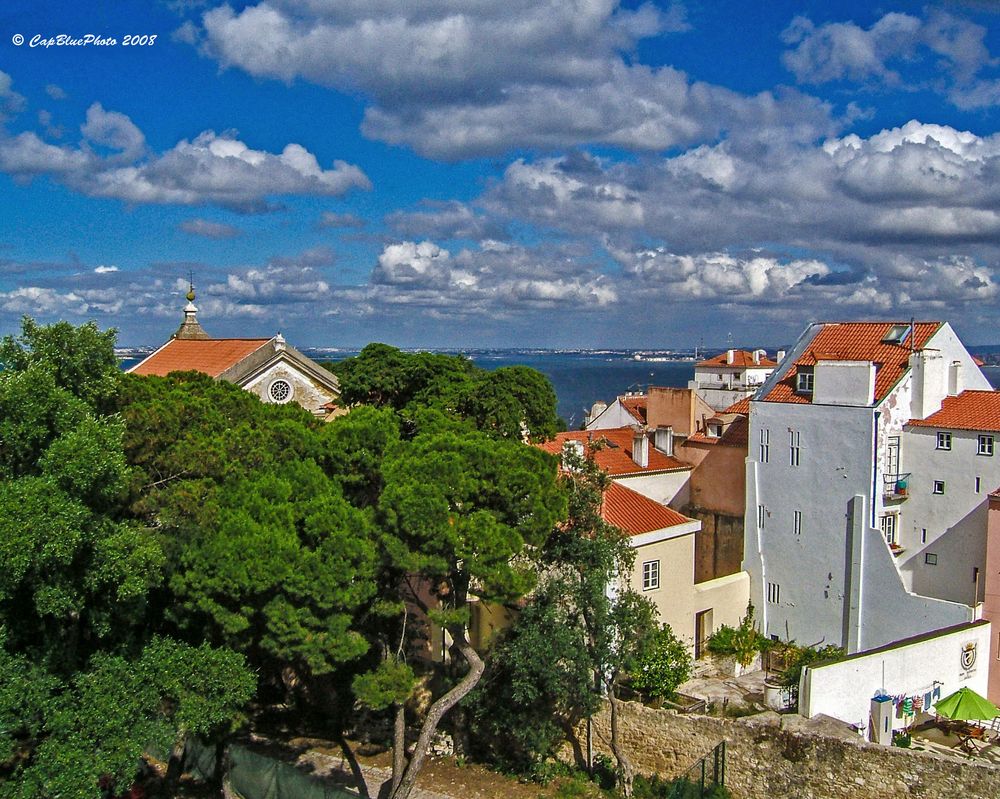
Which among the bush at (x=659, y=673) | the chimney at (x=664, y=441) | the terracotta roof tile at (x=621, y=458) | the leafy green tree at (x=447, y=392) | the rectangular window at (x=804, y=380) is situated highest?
the rectangular window at (x=804, y=380)

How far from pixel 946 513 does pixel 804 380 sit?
597cm

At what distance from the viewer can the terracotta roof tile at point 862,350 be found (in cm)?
2792

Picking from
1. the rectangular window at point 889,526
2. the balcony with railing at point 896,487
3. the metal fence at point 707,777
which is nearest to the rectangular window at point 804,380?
the balcony with railing at point 896,487

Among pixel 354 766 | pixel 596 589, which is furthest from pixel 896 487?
pixel 354 766

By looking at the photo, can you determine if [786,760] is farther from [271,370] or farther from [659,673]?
[271,370]

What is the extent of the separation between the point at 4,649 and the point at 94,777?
2845 mm

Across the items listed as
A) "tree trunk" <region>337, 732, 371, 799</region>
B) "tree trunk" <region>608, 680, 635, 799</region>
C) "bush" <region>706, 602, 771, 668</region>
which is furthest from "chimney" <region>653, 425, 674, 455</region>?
"tree trunk" <region>337, 732, 371, 799</region>

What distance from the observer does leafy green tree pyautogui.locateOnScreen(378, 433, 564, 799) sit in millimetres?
17109

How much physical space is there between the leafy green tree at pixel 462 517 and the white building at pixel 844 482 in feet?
42.2

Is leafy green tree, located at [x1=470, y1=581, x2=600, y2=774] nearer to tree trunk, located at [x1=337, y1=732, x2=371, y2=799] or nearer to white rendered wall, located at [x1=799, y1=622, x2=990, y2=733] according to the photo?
tree trunk, located at [x1=337, y1=732, x2=371, y2=799]

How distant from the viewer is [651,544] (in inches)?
1001

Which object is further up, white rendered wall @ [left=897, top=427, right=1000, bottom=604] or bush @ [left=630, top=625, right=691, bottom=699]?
white rendered wall @ [left=897, top=427, right=1000, bottom=604]

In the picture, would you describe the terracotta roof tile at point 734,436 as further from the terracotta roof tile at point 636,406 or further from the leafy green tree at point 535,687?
the leafy green tree at point 535,687

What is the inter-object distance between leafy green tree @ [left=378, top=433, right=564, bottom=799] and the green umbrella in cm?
1241
